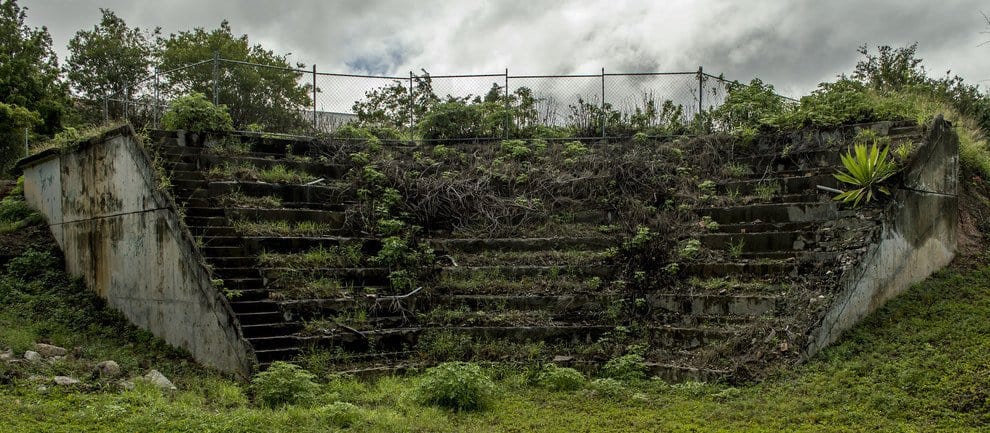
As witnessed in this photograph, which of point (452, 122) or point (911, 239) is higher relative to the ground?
point (452, 122)

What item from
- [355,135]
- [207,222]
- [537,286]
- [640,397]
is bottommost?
[640,397]

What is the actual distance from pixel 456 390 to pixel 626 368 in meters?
2.53

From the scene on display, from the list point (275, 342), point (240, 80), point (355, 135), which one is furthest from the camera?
point (240, 80)

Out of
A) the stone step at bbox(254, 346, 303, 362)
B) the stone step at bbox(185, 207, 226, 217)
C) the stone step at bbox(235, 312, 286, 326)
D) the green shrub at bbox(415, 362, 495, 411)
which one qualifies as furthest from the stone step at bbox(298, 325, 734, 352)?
the stone step at bbox(185, 207, 226, 217)

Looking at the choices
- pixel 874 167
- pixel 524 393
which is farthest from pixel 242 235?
pixel 874 167

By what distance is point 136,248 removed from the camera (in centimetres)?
1079

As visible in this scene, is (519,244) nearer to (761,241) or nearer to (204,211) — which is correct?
(761,241)

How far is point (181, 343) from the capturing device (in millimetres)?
9875

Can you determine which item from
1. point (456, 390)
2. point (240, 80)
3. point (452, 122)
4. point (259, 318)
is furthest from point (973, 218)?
point (240, 80)

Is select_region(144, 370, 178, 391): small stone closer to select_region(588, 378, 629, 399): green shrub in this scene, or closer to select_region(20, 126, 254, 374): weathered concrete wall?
select_region(20, 126, 254, 374): weathered concrete wall

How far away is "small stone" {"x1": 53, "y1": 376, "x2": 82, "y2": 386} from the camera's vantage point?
727 cm

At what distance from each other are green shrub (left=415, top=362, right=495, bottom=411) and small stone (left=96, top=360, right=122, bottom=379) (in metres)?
3.99

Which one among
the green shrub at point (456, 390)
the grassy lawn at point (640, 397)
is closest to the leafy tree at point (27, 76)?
the grassy lawn at point (640, 397)

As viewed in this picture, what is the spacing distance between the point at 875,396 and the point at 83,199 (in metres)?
13.4
